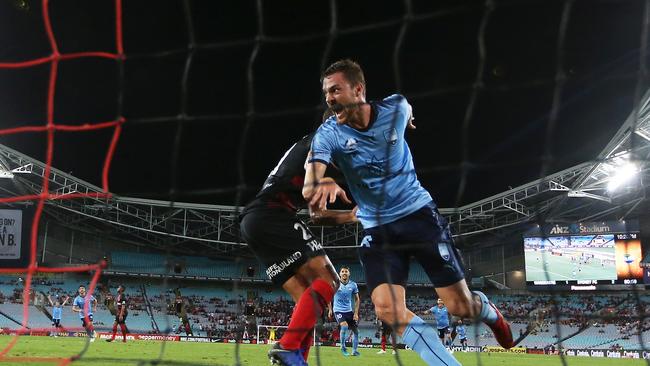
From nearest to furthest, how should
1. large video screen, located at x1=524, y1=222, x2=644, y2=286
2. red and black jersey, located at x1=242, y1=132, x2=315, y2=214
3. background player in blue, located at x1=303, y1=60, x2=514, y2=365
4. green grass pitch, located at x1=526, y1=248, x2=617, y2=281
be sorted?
background player in blue, located at x1=303, y1=60, x2=514, y2=365
red and black jersey, located at x1=242, y1=132, x2=315, y2=214
large video screen, located at x1=524, y1=222, x2=644, y2=286
green grass pitch, located at x1=526, y1=248, x2=617, y2=281

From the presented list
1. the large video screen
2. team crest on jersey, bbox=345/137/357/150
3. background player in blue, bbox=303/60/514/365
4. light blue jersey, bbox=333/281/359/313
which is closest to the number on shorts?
background player in blue, bbox=303/60/514/365

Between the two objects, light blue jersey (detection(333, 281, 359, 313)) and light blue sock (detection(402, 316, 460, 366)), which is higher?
light blue jersey (detection(333, 281, 359, 313))

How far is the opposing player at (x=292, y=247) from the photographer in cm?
385

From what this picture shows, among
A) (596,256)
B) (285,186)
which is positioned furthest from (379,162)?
(596,256)

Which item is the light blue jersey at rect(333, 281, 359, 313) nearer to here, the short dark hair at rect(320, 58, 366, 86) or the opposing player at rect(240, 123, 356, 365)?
the opposing player at rect(240, 123, 356, 365)

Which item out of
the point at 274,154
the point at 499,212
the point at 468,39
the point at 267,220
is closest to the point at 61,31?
the point at 274,154

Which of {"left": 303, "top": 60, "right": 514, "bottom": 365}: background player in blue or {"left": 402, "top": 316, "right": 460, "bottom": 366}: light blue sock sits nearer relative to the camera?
{"left": 402, "top": 316, "right": 460, "bottom": 366}: light blue sock

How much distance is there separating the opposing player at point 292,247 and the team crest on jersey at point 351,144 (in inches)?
12.8

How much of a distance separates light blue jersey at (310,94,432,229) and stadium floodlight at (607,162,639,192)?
58.2 ft

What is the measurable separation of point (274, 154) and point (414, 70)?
6.98m

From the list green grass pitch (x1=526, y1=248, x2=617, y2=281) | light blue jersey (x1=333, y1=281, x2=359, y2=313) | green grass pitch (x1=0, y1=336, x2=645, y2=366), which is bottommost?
green grass pitch (x1=0, y1=336, x2=645, y2=366)

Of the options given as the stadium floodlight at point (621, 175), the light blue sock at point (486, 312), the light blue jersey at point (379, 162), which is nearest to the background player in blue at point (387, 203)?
the light blue jersey at point (379, 162)

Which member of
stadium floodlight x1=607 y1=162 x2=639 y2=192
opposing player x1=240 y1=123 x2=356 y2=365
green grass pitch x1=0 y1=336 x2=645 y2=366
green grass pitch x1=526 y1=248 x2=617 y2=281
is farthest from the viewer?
green grass pitch x1=526 y1=248 x2=617 y2=281

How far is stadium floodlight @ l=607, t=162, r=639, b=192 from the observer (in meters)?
19.6
